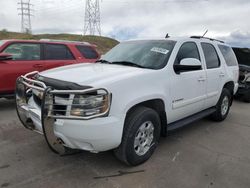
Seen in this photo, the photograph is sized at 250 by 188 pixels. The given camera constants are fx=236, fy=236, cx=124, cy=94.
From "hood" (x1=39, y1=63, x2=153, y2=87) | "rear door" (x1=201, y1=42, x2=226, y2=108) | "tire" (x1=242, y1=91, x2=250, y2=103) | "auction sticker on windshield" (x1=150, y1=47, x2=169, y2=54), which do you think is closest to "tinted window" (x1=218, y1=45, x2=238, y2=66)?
"rear door" (x1=201, y1=42, x2=226, y2=108)

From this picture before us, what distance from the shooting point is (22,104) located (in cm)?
337

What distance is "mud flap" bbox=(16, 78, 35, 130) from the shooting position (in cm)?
324

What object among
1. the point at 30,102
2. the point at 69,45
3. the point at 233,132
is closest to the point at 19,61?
the point at 69,45

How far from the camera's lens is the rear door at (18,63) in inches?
227

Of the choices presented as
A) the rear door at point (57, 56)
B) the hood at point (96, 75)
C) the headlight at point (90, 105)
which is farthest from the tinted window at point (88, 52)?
the headlight at point (90, 105)

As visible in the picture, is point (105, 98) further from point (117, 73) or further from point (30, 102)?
point (30, 102)

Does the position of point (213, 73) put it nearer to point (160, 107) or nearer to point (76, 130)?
point (160, 107)

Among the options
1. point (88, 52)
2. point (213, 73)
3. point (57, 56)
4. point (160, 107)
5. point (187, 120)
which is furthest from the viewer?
point (88, 52)

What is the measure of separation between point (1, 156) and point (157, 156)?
2.31m

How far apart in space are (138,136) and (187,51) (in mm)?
1882

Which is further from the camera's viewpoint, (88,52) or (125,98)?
(88,52)

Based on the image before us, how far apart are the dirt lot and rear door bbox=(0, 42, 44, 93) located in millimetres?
1668

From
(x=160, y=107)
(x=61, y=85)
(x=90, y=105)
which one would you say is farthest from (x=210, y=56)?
(x=61, y=85)

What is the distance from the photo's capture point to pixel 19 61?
598 centimetres
